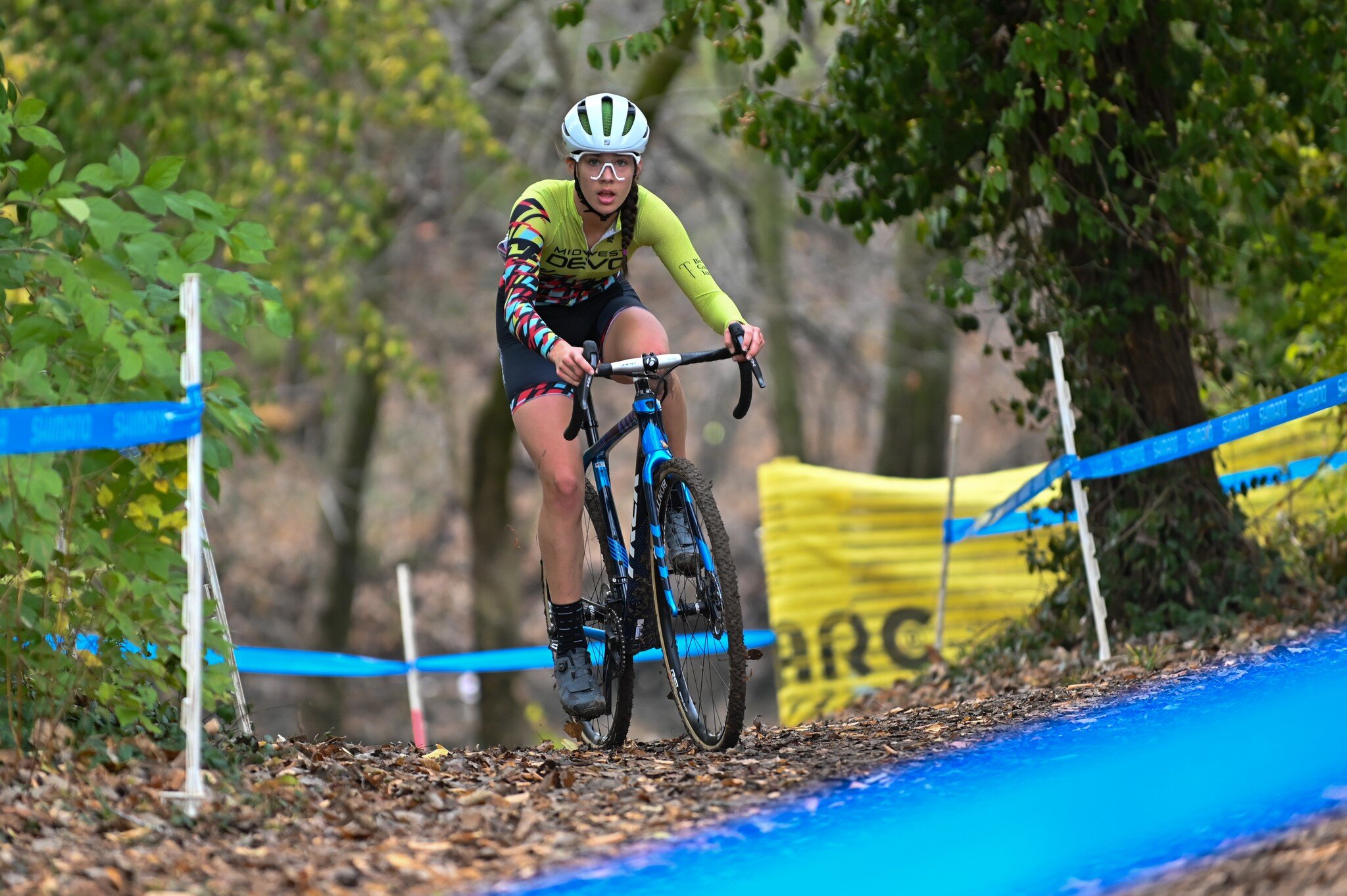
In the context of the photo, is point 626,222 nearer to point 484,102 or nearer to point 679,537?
point 679,537

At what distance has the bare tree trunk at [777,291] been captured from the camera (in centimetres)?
1548

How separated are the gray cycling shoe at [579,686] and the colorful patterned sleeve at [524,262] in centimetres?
122

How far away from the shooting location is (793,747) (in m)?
5.23

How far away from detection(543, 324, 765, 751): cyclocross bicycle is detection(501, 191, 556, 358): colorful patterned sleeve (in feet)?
1.02

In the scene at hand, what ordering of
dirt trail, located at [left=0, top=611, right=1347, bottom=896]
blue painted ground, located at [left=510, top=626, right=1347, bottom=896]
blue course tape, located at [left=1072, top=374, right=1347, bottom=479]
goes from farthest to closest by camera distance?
blue course tape, located at [left=1072, top=374, right=1347, bottom=479] → dirt trail, located at [left=0, top=611, right=1347, bottom=896] → blue painted ground, located at [left=510, top=626, right=1347, bottom=896]

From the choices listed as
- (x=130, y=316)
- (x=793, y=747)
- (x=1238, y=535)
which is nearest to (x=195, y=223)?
(x=130, y=316)

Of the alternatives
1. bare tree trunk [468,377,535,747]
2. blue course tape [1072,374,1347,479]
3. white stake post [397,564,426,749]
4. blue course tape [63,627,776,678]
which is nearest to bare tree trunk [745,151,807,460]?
bare tree trunk [468,377,535,747]

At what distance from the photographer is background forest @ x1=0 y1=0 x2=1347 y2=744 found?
6.52 metres

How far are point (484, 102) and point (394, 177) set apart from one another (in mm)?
1278

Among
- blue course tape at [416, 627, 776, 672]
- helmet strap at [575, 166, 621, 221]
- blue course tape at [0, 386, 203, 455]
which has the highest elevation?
helmet strap at [575, 166, 621, 221]

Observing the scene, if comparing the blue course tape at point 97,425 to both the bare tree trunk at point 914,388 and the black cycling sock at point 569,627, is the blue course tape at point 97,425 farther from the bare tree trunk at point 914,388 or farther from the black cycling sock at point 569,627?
the bare tree trunk at point 914,388

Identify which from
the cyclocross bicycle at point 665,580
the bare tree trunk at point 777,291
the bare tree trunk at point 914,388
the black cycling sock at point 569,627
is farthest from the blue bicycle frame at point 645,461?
the bare tree trunk at point 777,291

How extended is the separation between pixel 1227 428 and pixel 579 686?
2943 millimetres

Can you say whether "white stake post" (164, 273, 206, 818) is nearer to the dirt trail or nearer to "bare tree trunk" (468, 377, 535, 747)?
the dirt trail
